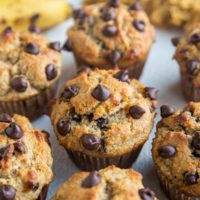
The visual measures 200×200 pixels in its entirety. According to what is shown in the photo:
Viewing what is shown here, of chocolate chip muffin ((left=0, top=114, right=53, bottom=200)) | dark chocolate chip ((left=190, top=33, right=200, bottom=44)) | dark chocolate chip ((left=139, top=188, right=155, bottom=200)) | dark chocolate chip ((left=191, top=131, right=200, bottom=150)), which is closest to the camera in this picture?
dark chocolate chip ((left=139, top=188, right=155, bottom=200))

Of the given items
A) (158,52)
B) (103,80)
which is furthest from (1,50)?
(158,52)

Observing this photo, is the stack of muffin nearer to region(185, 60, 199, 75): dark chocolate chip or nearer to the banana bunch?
region(185, 60, 199, 75): dark chocolate chip

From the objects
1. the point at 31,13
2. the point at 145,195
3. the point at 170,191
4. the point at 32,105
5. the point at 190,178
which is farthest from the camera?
the point at 31,13

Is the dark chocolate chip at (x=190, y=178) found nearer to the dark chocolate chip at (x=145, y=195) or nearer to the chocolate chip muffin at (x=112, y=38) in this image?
the dark chocolate chip at (x=145, y=195)

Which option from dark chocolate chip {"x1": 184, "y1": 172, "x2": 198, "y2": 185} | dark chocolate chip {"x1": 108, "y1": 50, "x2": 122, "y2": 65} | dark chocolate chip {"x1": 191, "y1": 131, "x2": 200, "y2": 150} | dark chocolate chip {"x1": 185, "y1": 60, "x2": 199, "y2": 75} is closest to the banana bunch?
dark chocolate chip {"x1": 108, "y1": 50, "x2": 122, "y2": 65}

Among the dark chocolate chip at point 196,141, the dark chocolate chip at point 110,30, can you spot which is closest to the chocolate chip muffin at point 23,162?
the dark chocolate chip at point 196,141

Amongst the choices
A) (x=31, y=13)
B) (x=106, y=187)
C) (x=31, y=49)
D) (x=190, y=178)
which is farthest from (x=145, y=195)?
(x=31, y=13)

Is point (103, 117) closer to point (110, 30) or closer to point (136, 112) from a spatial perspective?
point (136, 112)

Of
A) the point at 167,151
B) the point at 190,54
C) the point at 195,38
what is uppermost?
the point at 195,38

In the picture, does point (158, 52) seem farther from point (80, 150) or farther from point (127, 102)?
point (80, 150)
